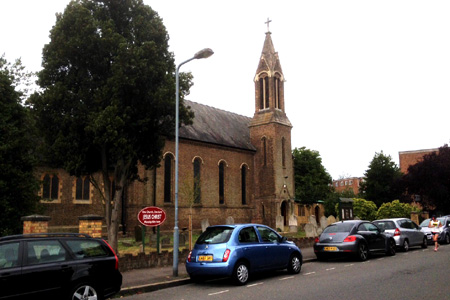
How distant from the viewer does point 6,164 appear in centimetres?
1802

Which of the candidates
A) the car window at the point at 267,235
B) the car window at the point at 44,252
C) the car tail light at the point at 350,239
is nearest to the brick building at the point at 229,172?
the car tail light at the point at 350,239

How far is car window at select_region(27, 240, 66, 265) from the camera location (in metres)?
6.92

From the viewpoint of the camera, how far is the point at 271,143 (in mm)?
37469

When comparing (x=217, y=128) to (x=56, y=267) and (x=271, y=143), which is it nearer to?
(x=271, y=143)

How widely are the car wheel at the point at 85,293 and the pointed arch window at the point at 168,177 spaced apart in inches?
893

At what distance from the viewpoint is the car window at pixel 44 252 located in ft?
22.7

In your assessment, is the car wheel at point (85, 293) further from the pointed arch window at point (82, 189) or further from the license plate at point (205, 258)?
the pointed arch window at point (82, 189)

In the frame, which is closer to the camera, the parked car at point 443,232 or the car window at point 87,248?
the car window at point 87,248

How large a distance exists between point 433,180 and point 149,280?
1323 inches

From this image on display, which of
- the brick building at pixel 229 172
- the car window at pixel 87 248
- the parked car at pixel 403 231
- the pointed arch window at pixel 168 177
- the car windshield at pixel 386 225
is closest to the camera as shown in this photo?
the car window at pixel 87 248

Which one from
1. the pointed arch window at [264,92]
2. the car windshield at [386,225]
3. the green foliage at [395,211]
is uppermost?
the pointed arch window at [264,92]

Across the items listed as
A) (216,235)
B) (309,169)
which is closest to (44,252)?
(216,235)

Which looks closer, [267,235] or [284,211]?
[267,235]

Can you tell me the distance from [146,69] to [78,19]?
3218 mm
